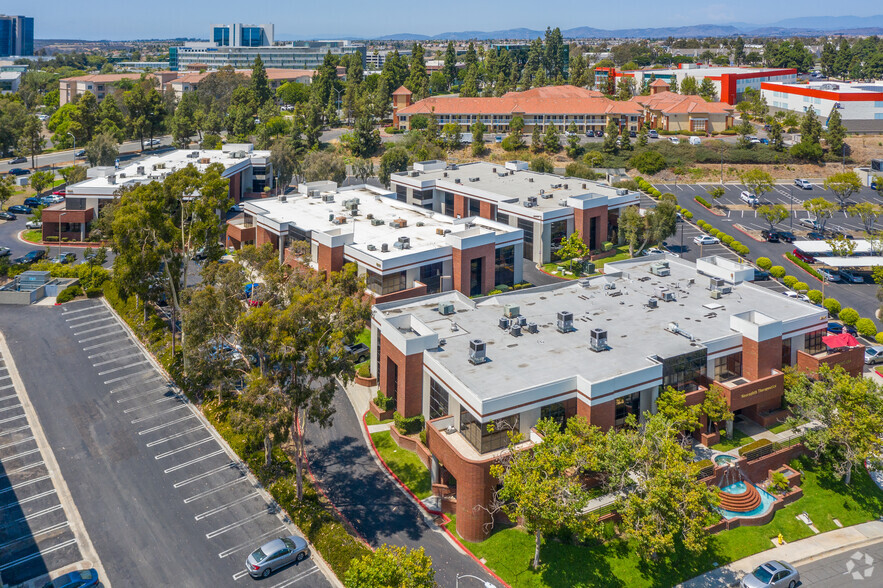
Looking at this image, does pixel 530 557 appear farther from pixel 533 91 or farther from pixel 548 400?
pixel 533 91

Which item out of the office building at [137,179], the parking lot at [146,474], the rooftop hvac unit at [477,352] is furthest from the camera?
the office building at [137,179]

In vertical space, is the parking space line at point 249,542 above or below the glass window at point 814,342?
Answer: below

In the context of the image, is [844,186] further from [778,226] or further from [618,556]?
[618,556]

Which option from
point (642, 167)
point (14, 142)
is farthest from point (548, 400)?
point (14, 142)

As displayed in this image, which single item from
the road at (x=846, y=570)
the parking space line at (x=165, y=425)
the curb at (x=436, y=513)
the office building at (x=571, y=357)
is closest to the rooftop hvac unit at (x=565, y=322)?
the office building at (x=571, y=357)

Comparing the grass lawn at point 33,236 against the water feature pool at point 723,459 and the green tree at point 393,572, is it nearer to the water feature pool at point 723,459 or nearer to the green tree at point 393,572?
the green tree at point 393,572

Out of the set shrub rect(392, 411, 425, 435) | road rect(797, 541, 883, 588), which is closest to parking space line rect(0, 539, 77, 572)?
shrub rect(392, 411, 425, 435)
